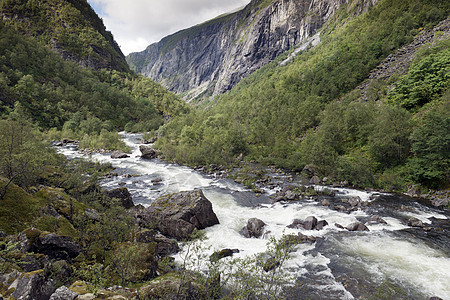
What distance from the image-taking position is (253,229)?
71.4 ft

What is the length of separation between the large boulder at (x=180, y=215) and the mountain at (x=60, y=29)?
188m

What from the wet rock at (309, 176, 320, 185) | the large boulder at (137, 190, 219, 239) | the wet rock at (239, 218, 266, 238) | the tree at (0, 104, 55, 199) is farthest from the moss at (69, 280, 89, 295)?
the wet rock at (309, 176, 320, 185)

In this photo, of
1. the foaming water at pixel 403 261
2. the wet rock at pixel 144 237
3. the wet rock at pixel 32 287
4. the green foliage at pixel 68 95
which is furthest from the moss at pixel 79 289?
the green foliage at pixel 68 95

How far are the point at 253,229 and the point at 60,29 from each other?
231 metres

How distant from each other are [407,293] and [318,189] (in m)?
20.6

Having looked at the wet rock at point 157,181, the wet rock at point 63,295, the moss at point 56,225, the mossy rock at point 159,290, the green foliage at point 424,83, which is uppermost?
the green foliage at point 424,83

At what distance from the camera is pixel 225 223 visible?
24.3 meters

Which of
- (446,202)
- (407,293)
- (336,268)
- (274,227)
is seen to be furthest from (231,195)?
(446,202)

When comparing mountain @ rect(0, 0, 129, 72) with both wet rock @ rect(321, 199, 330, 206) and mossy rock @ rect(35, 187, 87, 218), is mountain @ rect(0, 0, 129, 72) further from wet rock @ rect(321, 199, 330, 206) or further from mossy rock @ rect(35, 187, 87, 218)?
wet rock @ rect(321, 199, 330, 206)

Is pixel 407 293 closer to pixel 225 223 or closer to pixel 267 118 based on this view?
pixel 225 223

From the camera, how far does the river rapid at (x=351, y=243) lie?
14320 millimetres

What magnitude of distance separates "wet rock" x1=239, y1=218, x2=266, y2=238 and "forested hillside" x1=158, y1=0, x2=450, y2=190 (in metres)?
22.2

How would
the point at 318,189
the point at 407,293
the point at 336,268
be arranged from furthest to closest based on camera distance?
the point at 318,189
the point at 336,268
the point at 407,293

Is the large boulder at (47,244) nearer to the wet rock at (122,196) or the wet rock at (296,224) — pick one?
the wet rock at (122,196)
